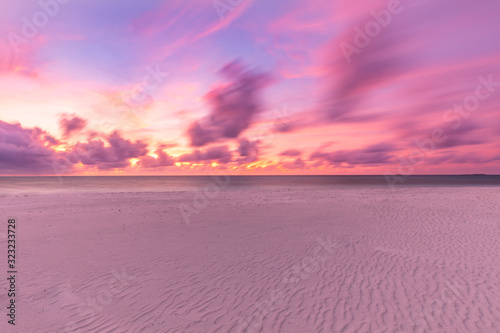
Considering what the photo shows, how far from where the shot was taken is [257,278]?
10109 mm

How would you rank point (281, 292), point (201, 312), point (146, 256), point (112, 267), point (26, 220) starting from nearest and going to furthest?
point (201, 312) → point (281, 292) → point (112, 267) → point (146, 256) → point (26, 220)

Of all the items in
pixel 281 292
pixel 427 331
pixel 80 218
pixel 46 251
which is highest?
pixel 80 218

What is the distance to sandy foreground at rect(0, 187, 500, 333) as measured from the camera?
7488 millimetres

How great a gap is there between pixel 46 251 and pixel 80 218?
988cm

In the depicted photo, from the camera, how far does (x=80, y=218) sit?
73.3 feet

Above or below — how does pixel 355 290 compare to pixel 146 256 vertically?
below

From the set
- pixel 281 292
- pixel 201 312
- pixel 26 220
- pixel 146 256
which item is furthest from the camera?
pixel 26 220

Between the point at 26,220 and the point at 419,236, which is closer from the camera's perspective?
the point at 419,236

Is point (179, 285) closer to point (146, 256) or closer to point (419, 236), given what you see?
point (146, 256)

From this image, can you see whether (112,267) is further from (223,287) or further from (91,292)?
(223,287)

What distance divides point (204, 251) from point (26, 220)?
1820cm

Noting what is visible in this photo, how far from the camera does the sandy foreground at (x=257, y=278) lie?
295 inches

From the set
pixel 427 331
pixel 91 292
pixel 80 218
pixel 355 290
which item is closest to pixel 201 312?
pixel 91 292

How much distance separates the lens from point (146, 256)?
12.7m
